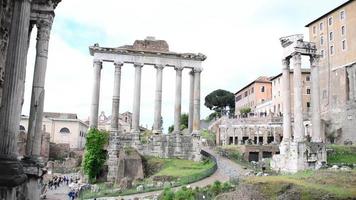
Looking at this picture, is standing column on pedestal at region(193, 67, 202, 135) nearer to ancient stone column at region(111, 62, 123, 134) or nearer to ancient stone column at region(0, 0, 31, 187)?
ancient stone column at region(111, 62, 123, 134)

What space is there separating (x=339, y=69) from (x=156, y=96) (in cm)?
2929

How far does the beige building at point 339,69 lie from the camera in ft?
169

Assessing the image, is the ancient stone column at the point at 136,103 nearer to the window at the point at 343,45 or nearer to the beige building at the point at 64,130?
the window at the point at 343,45

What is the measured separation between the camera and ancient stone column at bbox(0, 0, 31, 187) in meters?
9.48

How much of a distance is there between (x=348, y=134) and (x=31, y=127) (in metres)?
45.9

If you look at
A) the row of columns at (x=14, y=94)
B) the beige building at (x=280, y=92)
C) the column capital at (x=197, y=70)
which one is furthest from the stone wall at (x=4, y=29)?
the beige building at (x=280, y=92)

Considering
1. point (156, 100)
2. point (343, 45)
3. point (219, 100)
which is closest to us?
point (156, 100)

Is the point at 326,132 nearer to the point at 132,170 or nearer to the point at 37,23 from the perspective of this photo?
the point at 132,170

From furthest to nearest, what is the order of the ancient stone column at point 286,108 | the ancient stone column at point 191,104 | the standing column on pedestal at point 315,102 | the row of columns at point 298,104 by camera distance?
1. the ancient stone column at point 191,104
2. the ancient stone column at point 286,108
3. the standing column on pedestal at point 315,102
4. the row of columns at point 298,104

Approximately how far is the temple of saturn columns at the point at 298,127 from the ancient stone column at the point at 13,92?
23501 mm

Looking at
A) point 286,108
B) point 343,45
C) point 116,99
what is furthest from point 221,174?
point 343,45

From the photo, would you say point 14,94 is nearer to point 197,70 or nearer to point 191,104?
point 191,104

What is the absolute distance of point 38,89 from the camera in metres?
15.5

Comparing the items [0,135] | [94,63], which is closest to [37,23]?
[0,135]
